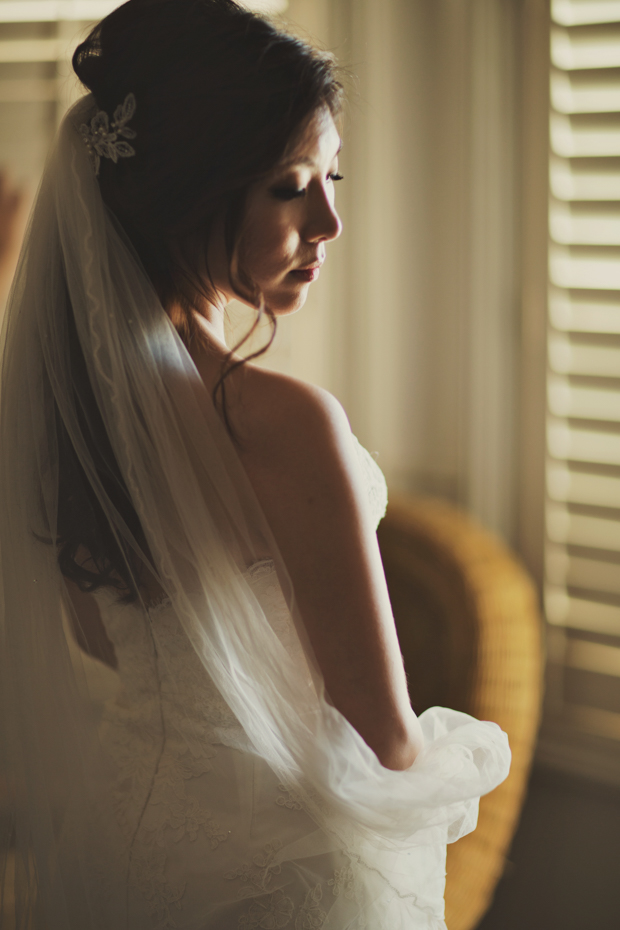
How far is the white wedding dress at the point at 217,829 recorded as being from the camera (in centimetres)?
75

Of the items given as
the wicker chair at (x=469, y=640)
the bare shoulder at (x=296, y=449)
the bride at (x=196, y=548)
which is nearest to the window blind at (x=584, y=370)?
the wicker chair at (x=469, y=640)

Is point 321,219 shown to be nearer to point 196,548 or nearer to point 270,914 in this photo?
point 196,548

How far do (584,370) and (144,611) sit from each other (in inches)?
48.7

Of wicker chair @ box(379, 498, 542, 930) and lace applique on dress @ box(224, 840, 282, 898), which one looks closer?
lace applique on dress @ box(224, 840, 282, 898)

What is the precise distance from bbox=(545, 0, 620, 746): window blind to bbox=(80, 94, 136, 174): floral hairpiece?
118 centimetres

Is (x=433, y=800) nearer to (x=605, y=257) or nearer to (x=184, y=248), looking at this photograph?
(x=184, y=248)

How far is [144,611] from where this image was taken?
821 millimetres

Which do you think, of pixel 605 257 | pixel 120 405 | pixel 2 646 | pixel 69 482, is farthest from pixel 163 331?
pixel 605 257

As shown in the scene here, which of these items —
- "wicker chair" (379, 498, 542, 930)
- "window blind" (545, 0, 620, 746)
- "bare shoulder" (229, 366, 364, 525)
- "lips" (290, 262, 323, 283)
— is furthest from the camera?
"window blind" (545, 0, 620, 746)

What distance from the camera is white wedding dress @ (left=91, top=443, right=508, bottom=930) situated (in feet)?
2.45

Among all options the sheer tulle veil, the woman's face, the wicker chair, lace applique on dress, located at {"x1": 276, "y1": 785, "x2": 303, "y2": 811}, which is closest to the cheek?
the woman's face

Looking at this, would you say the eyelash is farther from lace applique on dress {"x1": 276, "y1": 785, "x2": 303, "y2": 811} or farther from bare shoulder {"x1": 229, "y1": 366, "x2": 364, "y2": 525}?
lace applique on dress {"x1": 276, "y1": 785, "x2": 303, "y2": 811}

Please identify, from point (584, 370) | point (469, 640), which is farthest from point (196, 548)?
point (584, 370)

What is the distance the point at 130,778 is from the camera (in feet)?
2.72
